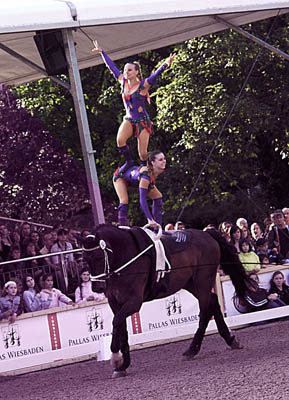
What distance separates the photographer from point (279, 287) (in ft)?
41.6

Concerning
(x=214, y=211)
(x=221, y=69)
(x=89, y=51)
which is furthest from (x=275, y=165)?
(x=89, y=51)

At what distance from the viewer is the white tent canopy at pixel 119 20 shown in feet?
32.3

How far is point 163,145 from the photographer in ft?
74.9

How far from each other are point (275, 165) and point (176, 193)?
3.06 metres

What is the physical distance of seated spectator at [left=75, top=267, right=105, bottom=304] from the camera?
11352 millimetres

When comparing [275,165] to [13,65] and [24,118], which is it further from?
[13,65]

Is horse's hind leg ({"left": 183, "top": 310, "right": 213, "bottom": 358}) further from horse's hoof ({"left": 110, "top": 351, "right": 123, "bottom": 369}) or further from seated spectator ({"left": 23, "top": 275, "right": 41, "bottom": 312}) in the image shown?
seated spectator ({"left": 23, "top": 275, "right": 41, "bottom": 312})

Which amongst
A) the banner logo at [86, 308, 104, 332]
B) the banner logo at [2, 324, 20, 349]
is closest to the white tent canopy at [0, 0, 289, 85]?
the banner logo at [2, 324, 20, 349]

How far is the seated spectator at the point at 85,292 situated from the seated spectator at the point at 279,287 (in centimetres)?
283

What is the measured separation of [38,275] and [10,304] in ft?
2.73

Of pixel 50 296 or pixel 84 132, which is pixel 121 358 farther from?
pixel 84 132

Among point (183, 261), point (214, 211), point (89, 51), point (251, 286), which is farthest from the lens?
point (214, 211)

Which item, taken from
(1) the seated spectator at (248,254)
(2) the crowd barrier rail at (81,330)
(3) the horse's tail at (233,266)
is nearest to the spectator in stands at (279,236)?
(1) the seated spectator at (248,254)

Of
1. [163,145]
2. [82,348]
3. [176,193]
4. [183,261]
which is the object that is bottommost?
[82,348]
